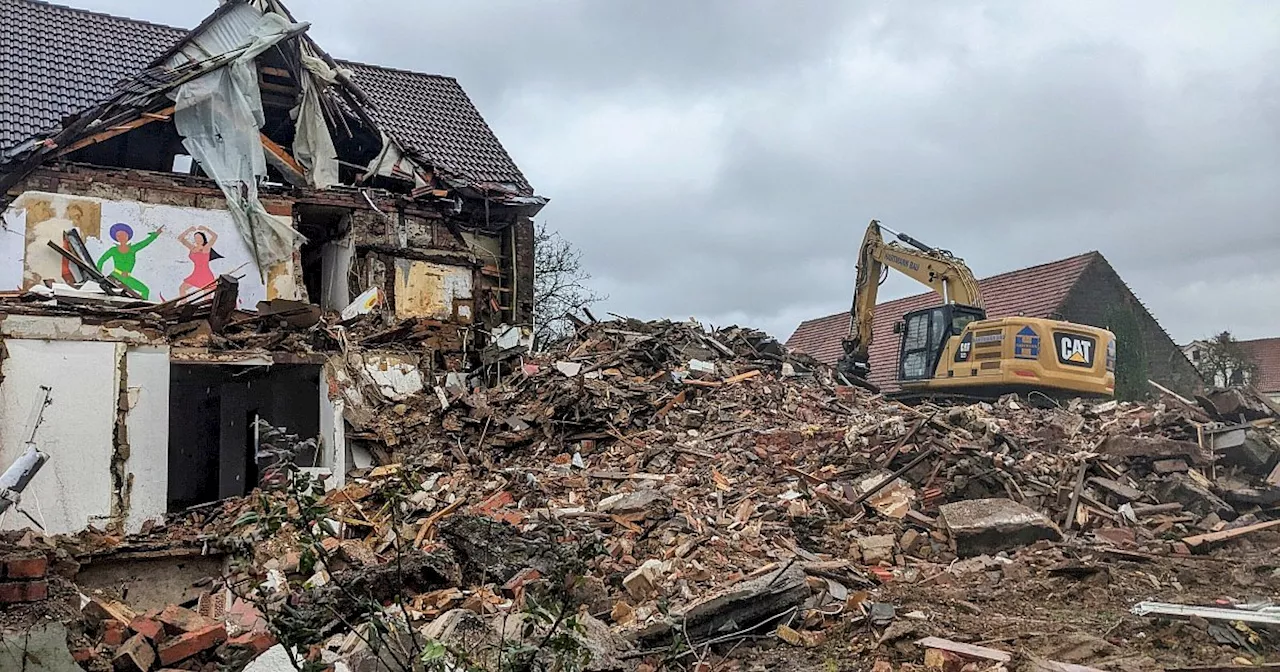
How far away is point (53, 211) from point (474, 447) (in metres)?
7.27

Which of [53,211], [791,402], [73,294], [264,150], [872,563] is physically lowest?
[872,563]

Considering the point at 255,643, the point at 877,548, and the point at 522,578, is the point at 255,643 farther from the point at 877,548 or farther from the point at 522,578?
the point at 877,548

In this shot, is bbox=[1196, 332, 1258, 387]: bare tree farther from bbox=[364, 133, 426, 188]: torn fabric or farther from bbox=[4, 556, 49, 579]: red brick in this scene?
bbox=[4, 556, 49, 579]: red brick

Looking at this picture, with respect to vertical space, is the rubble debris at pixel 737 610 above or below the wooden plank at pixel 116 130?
below

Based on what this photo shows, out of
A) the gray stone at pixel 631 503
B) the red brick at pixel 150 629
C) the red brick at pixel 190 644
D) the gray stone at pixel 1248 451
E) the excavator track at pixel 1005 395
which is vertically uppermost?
the excavator track at pixel 1005 395

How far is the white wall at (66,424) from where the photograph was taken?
36.4ft

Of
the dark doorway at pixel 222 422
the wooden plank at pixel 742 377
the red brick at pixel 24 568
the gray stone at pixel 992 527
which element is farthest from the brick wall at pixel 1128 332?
the red brick at pixel 24 568

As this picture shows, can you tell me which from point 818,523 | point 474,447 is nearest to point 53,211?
point 474,447

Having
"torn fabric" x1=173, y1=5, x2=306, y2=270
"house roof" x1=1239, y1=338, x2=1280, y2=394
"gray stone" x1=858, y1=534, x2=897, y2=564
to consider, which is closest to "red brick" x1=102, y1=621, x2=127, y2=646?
"gray stone" x1=858, y1=534, x2=897, y2=564

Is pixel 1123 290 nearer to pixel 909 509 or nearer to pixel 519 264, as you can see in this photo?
pixel 519 264

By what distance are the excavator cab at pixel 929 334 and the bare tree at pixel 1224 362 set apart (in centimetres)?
1692

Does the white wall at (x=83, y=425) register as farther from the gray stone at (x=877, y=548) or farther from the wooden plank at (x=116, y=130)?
the gray stone at (x=877, y=548)

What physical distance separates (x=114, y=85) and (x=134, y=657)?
12712 millimetres

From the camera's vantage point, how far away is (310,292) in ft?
57.2
